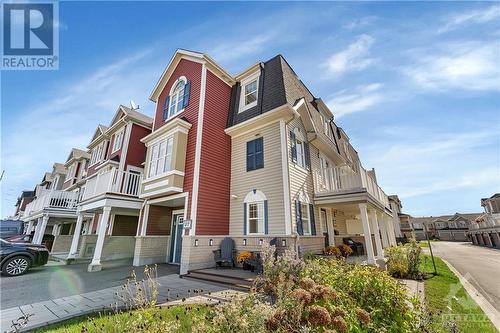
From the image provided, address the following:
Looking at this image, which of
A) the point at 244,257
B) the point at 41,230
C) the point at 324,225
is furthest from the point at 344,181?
the point at 41,230

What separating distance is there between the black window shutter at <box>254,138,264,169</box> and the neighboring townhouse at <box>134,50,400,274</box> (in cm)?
5

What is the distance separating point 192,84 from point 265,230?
9332 millimetres

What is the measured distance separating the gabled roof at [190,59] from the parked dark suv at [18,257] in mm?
11194

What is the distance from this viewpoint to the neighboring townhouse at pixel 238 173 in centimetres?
979

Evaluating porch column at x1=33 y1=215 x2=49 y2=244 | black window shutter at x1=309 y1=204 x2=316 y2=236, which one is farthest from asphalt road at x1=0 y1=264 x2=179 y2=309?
porch column at x1=33 y1=215 x2=49 y2=244

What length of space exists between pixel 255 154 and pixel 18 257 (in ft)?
41.4

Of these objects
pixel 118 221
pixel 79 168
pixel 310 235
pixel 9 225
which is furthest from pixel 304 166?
pixel 9 225

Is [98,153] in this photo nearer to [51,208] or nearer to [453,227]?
[51,208]

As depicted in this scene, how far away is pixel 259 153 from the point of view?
10977 mm

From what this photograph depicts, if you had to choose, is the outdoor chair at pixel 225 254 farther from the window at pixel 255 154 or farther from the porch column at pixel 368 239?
the porch column at pixel 368 239

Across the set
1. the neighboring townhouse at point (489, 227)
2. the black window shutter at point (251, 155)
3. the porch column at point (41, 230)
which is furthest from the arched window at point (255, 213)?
the neighboring townhouse at point (489, 227)

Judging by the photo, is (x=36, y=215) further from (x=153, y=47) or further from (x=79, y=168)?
(x=153, y=47)

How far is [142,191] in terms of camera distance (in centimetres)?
1245

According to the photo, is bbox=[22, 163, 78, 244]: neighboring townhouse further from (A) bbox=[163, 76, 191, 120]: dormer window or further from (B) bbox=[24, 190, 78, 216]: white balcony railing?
(A) bbox=[163, 76, 191, 120]: dormer window
